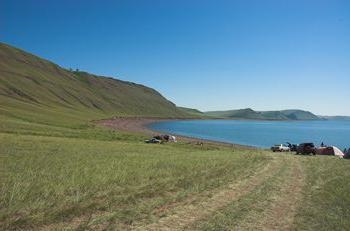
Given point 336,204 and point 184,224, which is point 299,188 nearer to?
point 336,204

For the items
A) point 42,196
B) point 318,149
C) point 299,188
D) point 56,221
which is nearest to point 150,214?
point 56,221

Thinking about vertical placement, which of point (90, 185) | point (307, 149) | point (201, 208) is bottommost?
point (201, 208)

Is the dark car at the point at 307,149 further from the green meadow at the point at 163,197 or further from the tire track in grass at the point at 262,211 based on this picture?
the tire track in grass at the point at 262,211

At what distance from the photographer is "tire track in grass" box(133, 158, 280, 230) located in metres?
14.5

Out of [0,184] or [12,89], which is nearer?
[0,184]

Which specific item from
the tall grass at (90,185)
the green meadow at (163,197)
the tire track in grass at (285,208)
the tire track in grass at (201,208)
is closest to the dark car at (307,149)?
the tall grass at (90,185)

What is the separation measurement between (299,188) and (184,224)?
11.6 meters

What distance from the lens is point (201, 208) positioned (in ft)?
57.3

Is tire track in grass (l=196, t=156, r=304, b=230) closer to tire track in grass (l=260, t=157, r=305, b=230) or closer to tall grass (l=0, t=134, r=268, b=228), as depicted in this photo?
tire track in grass (l=260, t=157, r=305, b=230)

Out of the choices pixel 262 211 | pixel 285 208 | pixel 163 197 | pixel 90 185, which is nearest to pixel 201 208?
pixel 163 197

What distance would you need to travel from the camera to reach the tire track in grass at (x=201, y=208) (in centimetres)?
1452

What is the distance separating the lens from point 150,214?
15695 mm

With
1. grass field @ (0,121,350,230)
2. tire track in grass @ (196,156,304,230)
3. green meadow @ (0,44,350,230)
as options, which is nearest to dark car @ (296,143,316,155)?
green meadow @ (0,44,350,230)

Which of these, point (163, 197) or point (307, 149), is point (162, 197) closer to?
point (163, 197)
